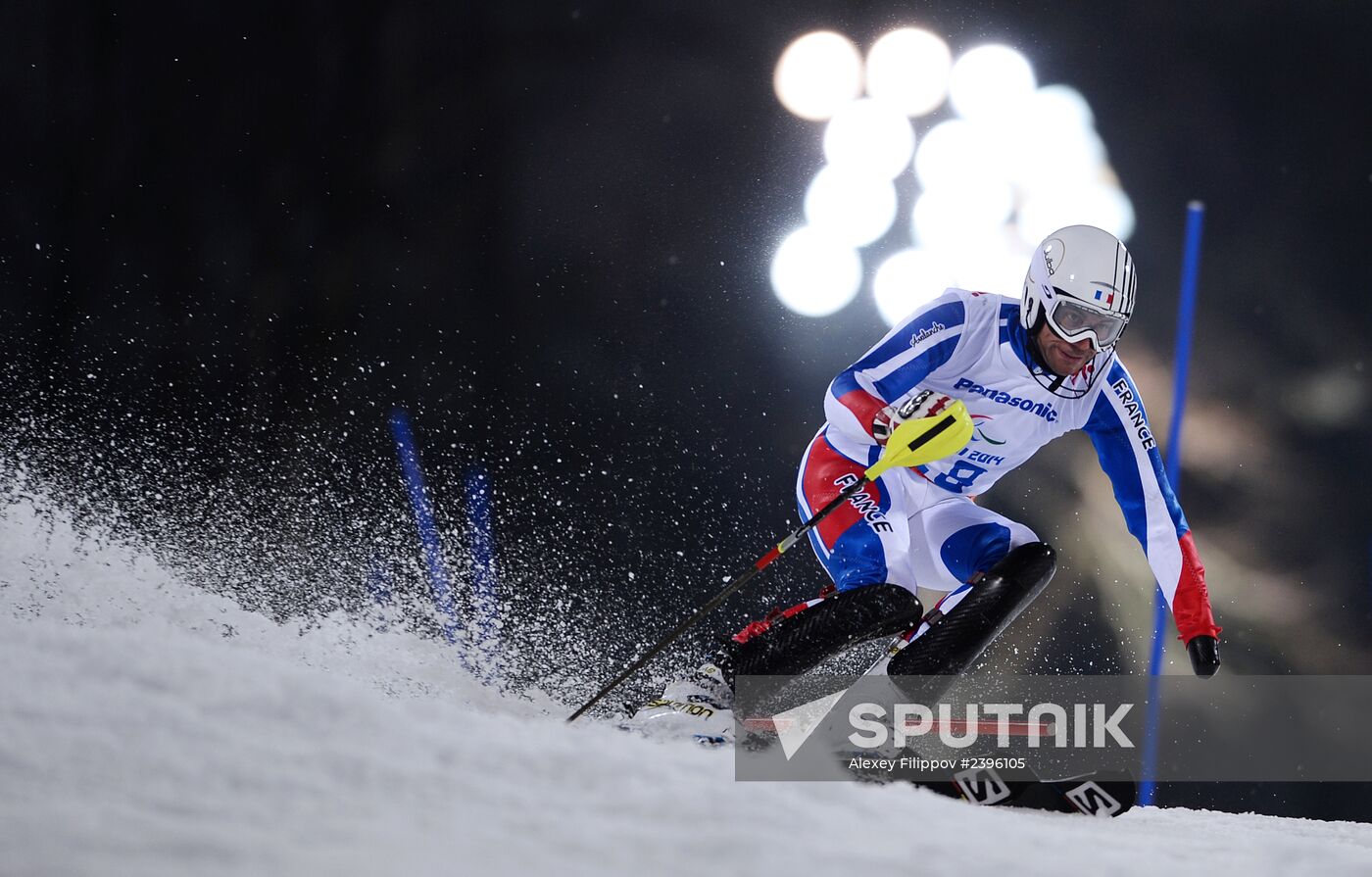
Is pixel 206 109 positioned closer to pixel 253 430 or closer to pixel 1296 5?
pixel 253 430

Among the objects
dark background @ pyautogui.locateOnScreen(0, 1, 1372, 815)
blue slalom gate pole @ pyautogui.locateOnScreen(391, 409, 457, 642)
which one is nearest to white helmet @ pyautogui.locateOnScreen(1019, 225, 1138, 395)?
dark background @ pyautogui.locateOnScreen(0, 1, 1372, 815)

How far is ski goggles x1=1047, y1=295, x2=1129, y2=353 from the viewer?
7.98 feet

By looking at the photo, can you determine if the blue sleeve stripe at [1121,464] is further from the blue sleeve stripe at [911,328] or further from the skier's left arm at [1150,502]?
the blue sleeve stripe at [911,328]

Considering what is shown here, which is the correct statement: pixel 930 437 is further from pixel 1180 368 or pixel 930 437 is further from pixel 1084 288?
pixel 1180 368

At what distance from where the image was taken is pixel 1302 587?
494 centimetres

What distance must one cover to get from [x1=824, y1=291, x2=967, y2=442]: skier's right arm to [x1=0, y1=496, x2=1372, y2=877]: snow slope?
93cm

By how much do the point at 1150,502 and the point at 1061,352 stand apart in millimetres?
498

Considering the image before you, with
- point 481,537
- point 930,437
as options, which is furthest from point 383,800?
point 481,537

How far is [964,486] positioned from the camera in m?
2.77

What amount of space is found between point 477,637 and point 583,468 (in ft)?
3.72

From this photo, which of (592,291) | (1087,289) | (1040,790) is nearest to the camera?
(1040,790)

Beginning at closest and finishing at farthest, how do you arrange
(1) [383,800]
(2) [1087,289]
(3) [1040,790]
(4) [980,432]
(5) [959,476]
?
(1) [383,800] < (3) [1040,790] < (2) [1087,289] < (4) [980,432] < (5) [959,476]

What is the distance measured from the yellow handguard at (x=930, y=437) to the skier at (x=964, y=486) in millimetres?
47

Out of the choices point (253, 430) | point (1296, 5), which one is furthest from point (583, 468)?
point (1296, 5)
